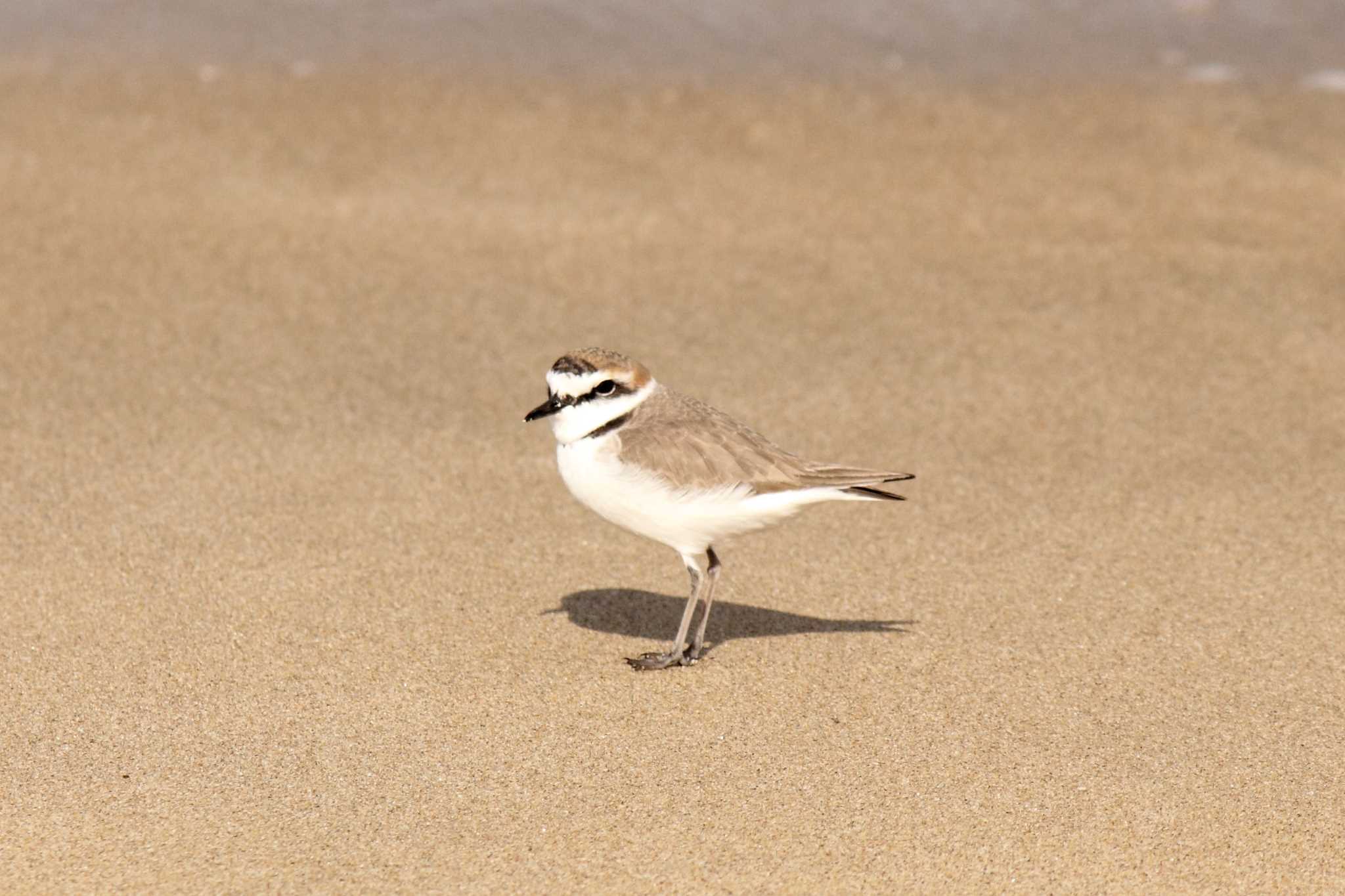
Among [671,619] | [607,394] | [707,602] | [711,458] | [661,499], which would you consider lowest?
[671,619]

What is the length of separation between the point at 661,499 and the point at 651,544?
3.65 ft

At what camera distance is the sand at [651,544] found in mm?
3537

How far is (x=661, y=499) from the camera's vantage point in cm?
406

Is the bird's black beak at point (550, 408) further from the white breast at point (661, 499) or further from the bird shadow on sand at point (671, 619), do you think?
the bird shadow on sand at point (671, 619)

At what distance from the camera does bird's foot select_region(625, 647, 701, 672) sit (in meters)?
4.26

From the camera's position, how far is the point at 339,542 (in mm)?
4859

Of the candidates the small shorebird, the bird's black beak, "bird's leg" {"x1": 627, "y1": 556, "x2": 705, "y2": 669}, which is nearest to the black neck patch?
the small shorebird

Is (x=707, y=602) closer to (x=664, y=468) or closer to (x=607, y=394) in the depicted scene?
(x=664, y=468)

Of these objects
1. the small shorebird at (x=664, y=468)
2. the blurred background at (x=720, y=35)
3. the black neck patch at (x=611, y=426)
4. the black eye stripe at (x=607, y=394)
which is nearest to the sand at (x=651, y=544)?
the blurred background at (x=720, y=35)

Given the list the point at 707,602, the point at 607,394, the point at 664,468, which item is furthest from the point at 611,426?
the point at 707,602

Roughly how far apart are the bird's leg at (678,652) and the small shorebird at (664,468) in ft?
0.06

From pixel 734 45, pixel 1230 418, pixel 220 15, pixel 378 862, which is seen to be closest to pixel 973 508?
pixel 1230 418

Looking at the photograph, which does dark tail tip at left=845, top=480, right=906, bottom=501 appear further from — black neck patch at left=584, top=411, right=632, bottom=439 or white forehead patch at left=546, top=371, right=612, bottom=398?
white forehead patch at left=546, top=371, right=612, bottom=398

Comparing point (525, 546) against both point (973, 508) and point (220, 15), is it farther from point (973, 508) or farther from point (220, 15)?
point (220, 15)
